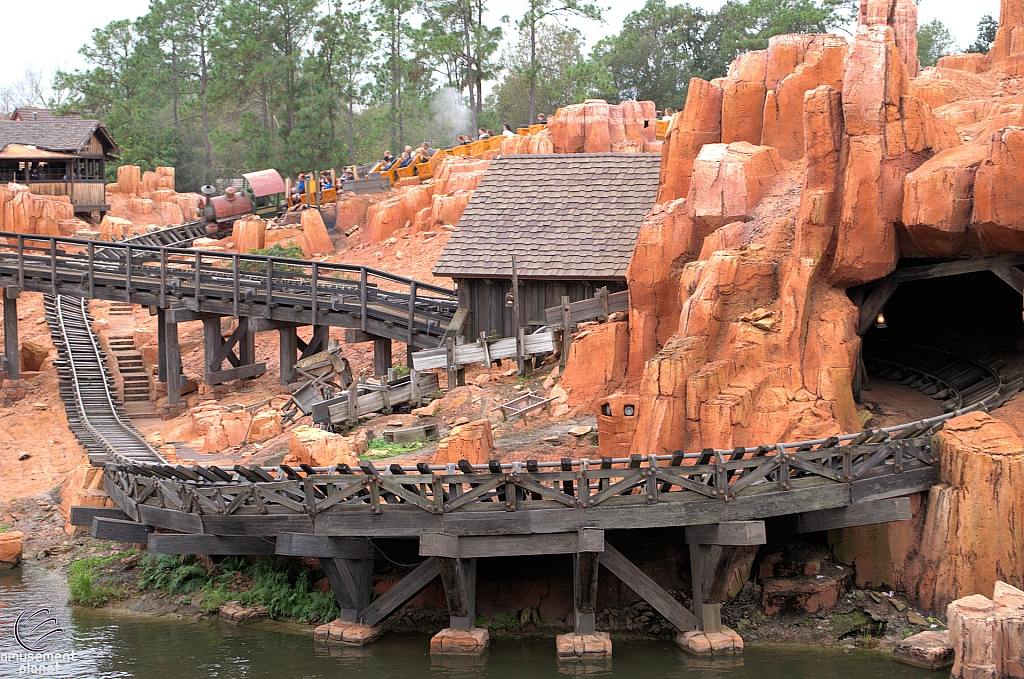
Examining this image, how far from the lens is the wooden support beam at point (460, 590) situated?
17.7 m

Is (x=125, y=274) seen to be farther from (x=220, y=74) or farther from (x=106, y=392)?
(x=220, y=74)

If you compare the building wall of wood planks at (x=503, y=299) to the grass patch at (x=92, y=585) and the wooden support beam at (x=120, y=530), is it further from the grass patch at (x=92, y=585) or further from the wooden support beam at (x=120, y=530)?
the grass patch at (x=92, y=585)

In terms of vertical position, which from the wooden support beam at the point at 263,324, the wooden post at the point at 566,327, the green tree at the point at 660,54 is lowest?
the wooden support beam at the point at 263,324

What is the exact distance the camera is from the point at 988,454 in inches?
689

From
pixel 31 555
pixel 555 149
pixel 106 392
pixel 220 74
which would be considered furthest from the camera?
pixel 220 74

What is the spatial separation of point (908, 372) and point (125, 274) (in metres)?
20.0

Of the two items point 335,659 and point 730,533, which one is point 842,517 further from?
point 335,659


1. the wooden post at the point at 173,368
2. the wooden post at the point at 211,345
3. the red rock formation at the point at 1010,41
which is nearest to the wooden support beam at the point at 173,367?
the wooden post at the point at 173,368

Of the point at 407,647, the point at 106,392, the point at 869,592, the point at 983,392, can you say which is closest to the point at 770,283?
the point at 983,392

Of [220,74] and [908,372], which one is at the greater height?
[220,74]

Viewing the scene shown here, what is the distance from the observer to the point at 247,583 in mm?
20438

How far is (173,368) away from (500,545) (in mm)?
16856

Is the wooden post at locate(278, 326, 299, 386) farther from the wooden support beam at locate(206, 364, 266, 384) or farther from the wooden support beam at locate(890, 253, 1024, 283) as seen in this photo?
the wooden support beam at locate(890, 253, 1024, 283)

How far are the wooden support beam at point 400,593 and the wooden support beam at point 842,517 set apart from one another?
16.6ft
